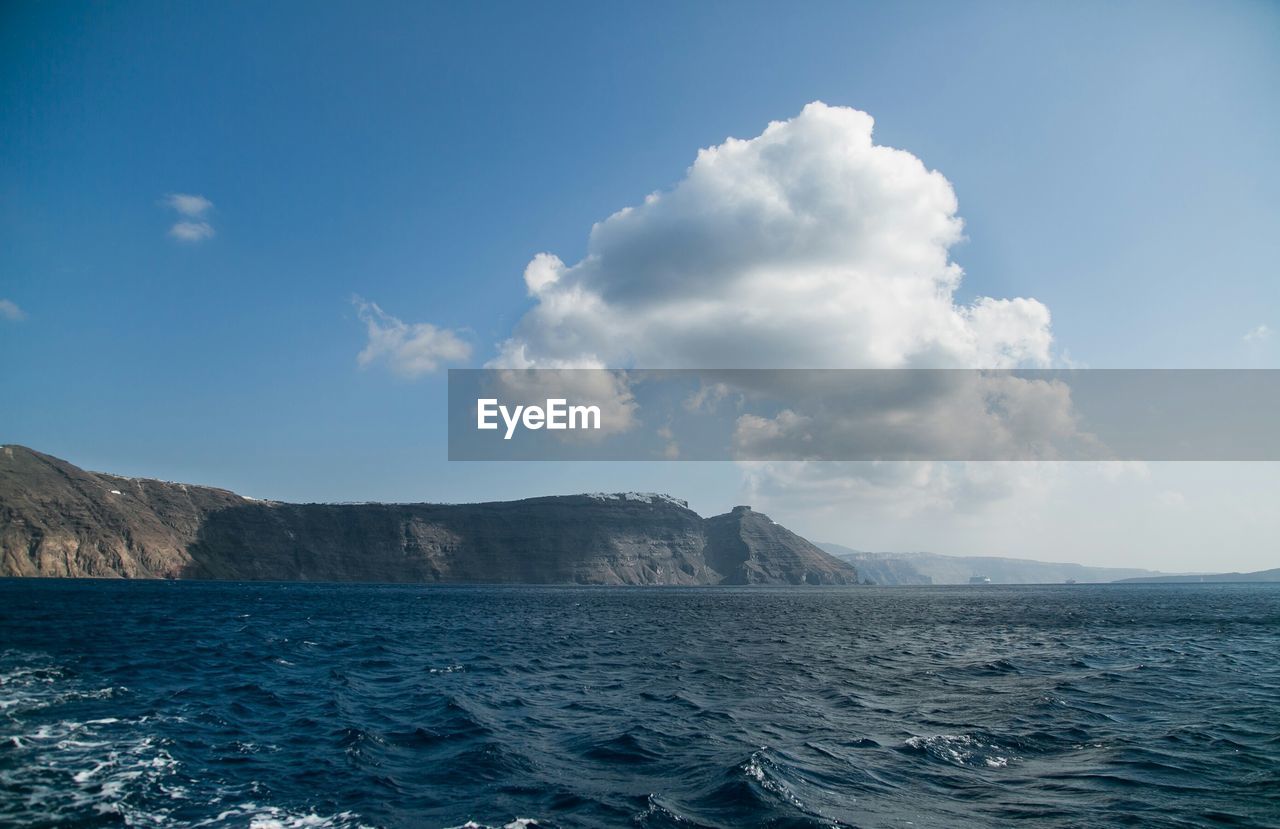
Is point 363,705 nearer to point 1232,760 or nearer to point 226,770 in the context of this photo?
point 226,770

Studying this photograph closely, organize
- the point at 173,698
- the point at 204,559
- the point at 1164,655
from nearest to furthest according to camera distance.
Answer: the point at 173,698 → the point at 1164,655 → the point at 204,559

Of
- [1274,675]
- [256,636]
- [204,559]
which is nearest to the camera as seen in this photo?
[1274,675]

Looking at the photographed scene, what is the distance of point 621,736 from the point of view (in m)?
20.9

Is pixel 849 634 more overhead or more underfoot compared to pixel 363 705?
more underfoot

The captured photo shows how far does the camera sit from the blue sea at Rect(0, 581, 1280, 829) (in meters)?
14.6

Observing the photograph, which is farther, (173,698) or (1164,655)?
(1164,655)

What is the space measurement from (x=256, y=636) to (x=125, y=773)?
35043mm

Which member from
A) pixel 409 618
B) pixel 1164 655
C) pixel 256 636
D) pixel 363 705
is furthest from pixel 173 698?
pixel 1164 655

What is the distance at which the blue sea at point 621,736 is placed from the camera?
14.6 meters

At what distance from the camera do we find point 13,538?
15138cm

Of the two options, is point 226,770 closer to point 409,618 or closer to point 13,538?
point 409,618

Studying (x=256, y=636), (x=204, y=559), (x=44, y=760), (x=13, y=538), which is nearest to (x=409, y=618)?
(x=256, y=636)

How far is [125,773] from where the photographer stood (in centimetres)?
1642

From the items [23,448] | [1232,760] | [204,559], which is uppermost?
[23,448]
